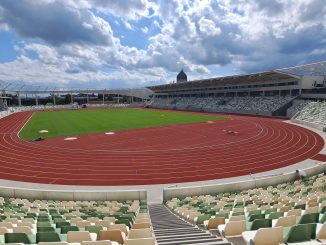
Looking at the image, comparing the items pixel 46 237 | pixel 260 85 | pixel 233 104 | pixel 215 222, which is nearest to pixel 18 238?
pixel 46 237

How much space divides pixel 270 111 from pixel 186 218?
59.7m

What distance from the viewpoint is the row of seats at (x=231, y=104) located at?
67762 mm

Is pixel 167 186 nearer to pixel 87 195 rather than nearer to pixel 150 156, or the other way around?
pixel 87 195

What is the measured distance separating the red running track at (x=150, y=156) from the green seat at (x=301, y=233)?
16.3 m

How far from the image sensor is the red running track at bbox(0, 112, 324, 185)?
71.9 feet

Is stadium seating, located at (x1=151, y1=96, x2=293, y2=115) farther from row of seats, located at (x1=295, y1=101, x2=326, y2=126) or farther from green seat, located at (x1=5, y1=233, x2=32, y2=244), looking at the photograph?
green seat, located at (x1=5, y1=233, x2=32, y2=244)

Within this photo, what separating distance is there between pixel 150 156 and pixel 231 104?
58536mm

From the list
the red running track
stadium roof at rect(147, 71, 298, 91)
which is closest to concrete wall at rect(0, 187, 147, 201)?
the red running track

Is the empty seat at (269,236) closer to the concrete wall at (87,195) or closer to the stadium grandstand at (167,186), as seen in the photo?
the stadium grandstand at (167,186)

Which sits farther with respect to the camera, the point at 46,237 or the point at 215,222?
the point at 215,222

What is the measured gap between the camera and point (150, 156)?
27594mm

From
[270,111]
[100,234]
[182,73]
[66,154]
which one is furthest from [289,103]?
[182,73]

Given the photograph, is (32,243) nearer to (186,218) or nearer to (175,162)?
(186,218)

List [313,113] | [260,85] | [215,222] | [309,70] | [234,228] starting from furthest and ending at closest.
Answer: [260,85], [309,70], [313,113], [215,222], [234,228]
